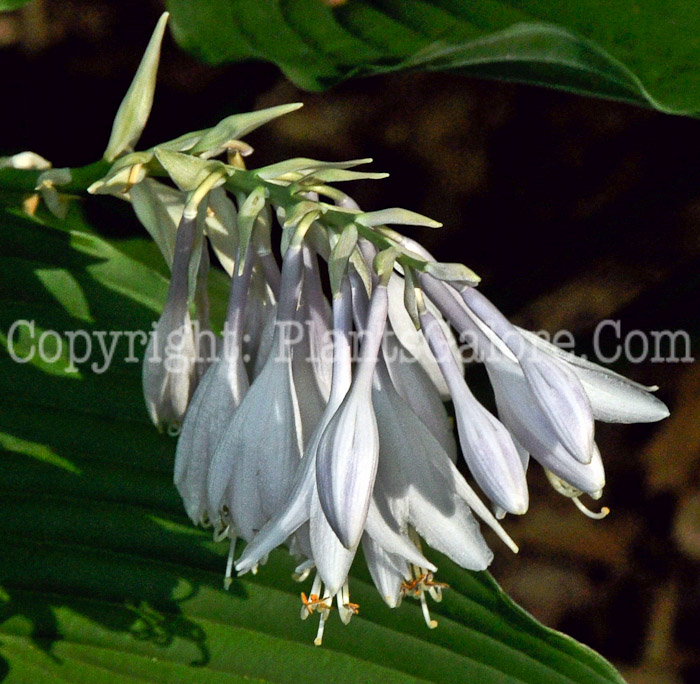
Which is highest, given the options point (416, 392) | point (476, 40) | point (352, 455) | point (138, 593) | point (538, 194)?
point (538, 194)

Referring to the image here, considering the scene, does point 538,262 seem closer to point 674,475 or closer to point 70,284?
point 674,475

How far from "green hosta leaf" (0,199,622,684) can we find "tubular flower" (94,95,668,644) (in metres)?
0.20

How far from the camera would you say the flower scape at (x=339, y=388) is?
0.78m

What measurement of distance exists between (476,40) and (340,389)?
471 millimetres

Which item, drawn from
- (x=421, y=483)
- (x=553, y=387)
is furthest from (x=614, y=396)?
(x=421, y=483)

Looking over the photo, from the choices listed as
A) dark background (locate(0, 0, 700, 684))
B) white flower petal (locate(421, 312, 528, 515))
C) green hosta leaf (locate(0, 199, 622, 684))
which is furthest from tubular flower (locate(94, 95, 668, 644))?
dark background (locate(0, 0, 700, 684))

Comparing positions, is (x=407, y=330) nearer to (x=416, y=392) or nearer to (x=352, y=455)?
(x=416, y=392)

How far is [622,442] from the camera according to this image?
2000 mm

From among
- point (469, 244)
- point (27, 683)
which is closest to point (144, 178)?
point (27, 683)

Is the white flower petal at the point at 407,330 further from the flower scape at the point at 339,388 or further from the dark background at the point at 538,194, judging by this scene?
the dark background at the point at 538,194

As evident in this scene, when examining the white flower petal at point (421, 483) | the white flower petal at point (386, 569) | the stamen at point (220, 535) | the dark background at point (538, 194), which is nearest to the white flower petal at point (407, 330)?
the white flower petal at point (421, 483)

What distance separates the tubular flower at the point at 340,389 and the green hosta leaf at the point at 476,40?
0.26 meters

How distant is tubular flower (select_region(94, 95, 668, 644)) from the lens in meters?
0.78

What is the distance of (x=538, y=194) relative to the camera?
191cm
